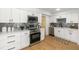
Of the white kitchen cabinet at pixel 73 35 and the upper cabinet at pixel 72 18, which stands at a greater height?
the upper cabinet at pixel 72 18

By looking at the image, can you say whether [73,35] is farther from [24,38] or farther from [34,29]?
[24,38]

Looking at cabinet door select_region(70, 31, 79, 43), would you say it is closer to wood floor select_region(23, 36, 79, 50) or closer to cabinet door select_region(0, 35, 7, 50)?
wood floor select_region(23, 36, 79, 50)

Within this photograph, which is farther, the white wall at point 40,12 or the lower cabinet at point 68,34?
the lower cabinet at point 68,34

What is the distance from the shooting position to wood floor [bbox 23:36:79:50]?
3.54 ft

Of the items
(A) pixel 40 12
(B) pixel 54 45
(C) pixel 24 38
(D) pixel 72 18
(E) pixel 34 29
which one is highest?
(A) pixel 40 12

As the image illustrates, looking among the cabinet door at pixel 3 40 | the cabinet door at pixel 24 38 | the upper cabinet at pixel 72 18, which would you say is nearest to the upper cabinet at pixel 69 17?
the upper cabinet at pixel 72 18

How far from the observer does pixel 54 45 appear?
1146 mm

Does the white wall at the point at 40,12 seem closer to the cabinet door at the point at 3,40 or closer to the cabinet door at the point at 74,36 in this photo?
the cabinet door at the point at 74,36

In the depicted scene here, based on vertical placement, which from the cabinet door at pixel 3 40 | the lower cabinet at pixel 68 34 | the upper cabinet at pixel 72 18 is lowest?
the cabinet door at pixel 3 40

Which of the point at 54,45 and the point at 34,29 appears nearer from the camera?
the point at 54,45

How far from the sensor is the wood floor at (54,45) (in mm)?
1079

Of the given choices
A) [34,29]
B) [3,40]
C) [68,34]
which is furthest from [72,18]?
[3,40]

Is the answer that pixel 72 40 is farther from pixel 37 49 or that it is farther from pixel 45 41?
pixel 37 49
